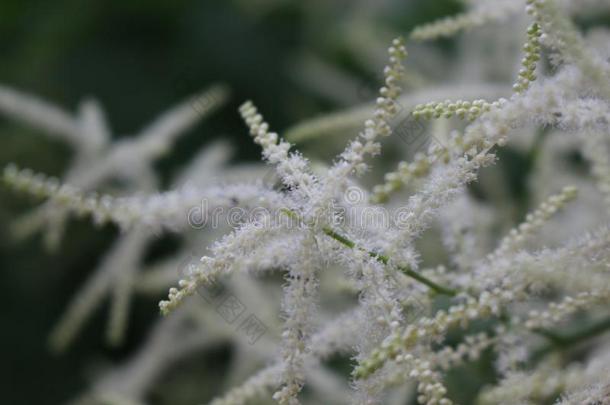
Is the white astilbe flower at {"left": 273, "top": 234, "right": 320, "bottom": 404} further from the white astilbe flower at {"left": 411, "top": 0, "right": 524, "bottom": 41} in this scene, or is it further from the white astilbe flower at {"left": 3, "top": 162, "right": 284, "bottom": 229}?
the white astilbe flower at {"left": 411, "top": 0, "right": 524, "bottom": 41}

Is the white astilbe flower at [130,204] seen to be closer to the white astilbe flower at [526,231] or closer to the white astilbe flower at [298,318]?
the white astilbe flower at [298,318]

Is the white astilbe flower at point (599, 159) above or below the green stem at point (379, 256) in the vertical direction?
above

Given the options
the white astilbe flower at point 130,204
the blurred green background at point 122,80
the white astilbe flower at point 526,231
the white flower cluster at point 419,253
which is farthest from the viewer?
the blurred green background at point 122,80

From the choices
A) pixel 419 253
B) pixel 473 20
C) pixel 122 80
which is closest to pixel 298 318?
pixel 419 253

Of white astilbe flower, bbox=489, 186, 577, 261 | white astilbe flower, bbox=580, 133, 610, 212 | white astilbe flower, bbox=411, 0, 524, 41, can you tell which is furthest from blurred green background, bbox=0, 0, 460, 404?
white astilbe flower, bbox=489, 186, 577, 261

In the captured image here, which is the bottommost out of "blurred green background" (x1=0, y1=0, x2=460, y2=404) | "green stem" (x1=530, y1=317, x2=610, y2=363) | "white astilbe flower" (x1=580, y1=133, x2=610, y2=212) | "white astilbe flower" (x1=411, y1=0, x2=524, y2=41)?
"green stem" (x1=530, y1=317, x2=610, y2=363)

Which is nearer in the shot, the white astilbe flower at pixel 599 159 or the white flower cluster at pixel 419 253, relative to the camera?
the white flower cluster at pixel 419 253

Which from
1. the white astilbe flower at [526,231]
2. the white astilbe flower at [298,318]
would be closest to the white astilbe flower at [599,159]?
the white astilbe flower at [526,231]

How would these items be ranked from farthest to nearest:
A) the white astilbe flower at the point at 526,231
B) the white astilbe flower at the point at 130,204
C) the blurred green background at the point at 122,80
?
the blurred green background at the point at 122,80 < the white astilbe flower at the point at 130,204 < the white astilbe flower at the point at 526,231

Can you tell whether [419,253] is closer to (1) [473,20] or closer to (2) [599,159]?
(2) [599,159]
